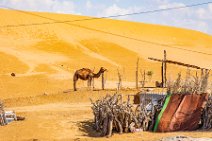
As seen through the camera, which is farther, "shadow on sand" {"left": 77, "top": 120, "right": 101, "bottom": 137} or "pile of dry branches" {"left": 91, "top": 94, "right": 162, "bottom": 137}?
"shadow on sand" {"left": 77, "top": 120, "right": 101, "bottom": 137}

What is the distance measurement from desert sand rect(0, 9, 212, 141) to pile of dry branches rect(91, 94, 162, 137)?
402 millimetres

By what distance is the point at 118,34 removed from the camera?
224 feet

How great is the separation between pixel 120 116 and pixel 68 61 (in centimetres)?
3028

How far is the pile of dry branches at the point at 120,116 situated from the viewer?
17031 millimetres

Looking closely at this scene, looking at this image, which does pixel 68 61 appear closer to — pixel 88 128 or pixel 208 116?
pixel 88 128

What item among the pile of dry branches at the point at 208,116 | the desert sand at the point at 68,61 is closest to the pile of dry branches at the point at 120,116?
the desert sand at the point at 68,61

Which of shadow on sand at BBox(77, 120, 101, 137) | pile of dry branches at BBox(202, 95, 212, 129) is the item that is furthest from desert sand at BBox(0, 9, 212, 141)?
pile of dry branches at BBox(202, 95, 212, 129)

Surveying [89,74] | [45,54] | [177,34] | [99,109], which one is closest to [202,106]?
[99,109]

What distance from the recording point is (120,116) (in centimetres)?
1719

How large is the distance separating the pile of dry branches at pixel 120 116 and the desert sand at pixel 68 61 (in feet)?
1.32

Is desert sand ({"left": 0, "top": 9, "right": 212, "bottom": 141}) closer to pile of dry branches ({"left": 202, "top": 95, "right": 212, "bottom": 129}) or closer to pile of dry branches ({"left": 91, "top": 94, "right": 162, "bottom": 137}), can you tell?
pile of dry branches ({"left": 91, "top": 94, "right": 162, "bottom": 137})

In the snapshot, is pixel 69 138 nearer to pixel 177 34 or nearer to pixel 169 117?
pixel 169 117

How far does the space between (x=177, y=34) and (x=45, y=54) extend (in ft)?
112

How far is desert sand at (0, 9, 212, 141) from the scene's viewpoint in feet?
58.9
